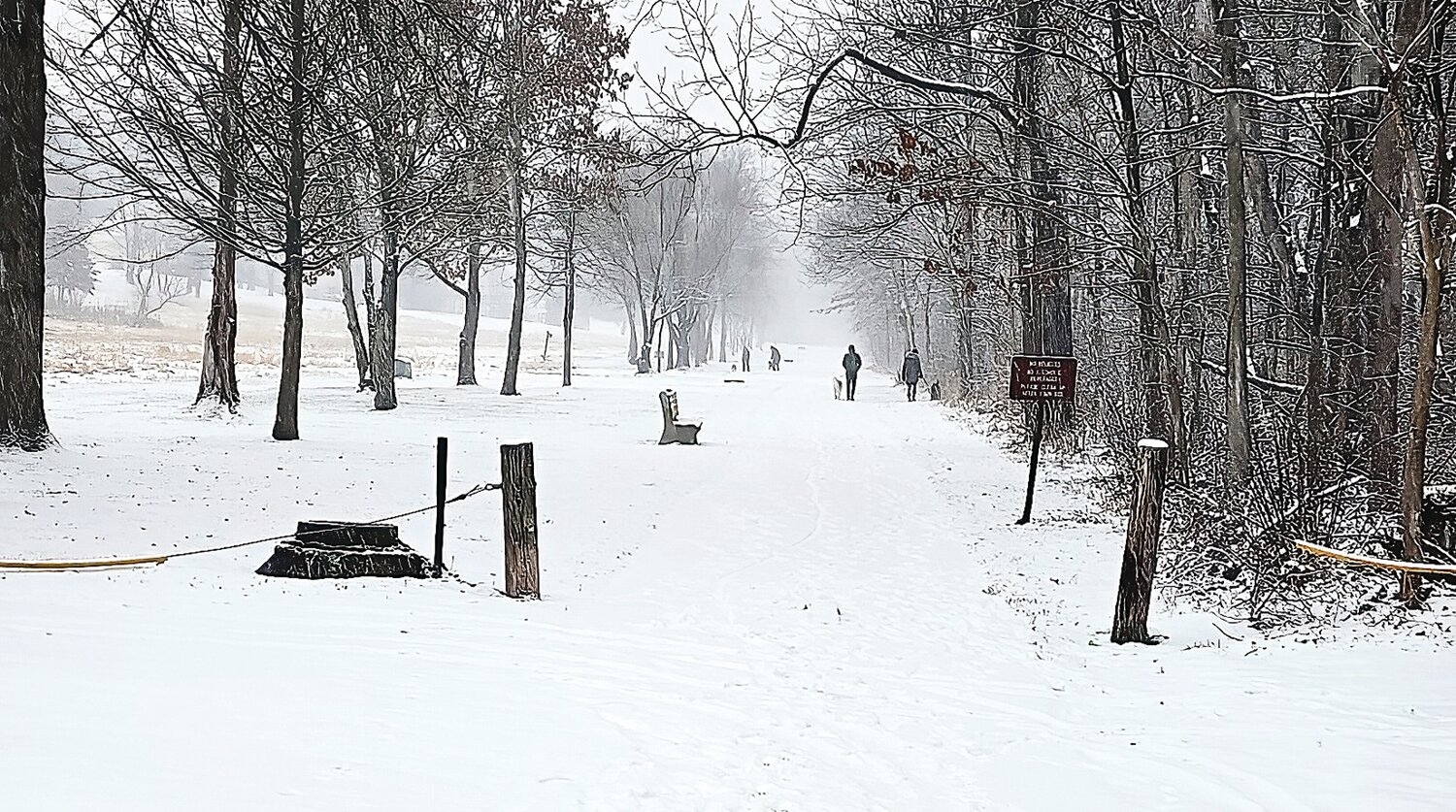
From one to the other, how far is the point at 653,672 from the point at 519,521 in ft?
7.65

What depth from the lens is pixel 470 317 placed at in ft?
113

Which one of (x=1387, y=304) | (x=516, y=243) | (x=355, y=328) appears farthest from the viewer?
(x=516, y=243)

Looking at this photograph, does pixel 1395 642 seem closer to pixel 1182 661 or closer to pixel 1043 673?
pixel 1182 661

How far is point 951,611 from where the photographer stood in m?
8.92

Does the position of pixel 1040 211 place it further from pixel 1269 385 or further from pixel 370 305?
pixel 370 305

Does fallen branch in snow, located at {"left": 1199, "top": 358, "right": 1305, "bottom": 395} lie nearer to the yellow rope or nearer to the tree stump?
the tree stump

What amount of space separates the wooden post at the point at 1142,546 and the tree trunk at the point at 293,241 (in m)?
12.0

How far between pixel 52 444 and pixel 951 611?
10251 millimetres

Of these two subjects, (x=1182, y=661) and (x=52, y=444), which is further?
(x=52, y=444)

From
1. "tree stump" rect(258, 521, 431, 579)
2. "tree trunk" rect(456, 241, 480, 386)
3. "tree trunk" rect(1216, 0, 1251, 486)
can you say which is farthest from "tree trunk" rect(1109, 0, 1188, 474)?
"tree trunk" rect(456, 241, 480, 386)

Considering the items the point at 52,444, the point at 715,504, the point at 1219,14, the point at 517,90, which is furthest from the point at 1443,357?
the point at 517,90

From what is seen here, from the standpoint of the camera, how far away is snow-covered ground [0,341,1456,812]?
4.48 m

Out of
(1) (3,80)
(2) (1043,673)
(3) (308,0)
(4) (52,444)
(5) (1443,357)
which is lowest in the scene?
(2) (1043,673)

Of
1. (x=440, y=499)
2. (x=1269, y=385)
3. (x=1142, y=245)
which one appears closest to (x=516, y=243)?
(x=1142, y=245)
